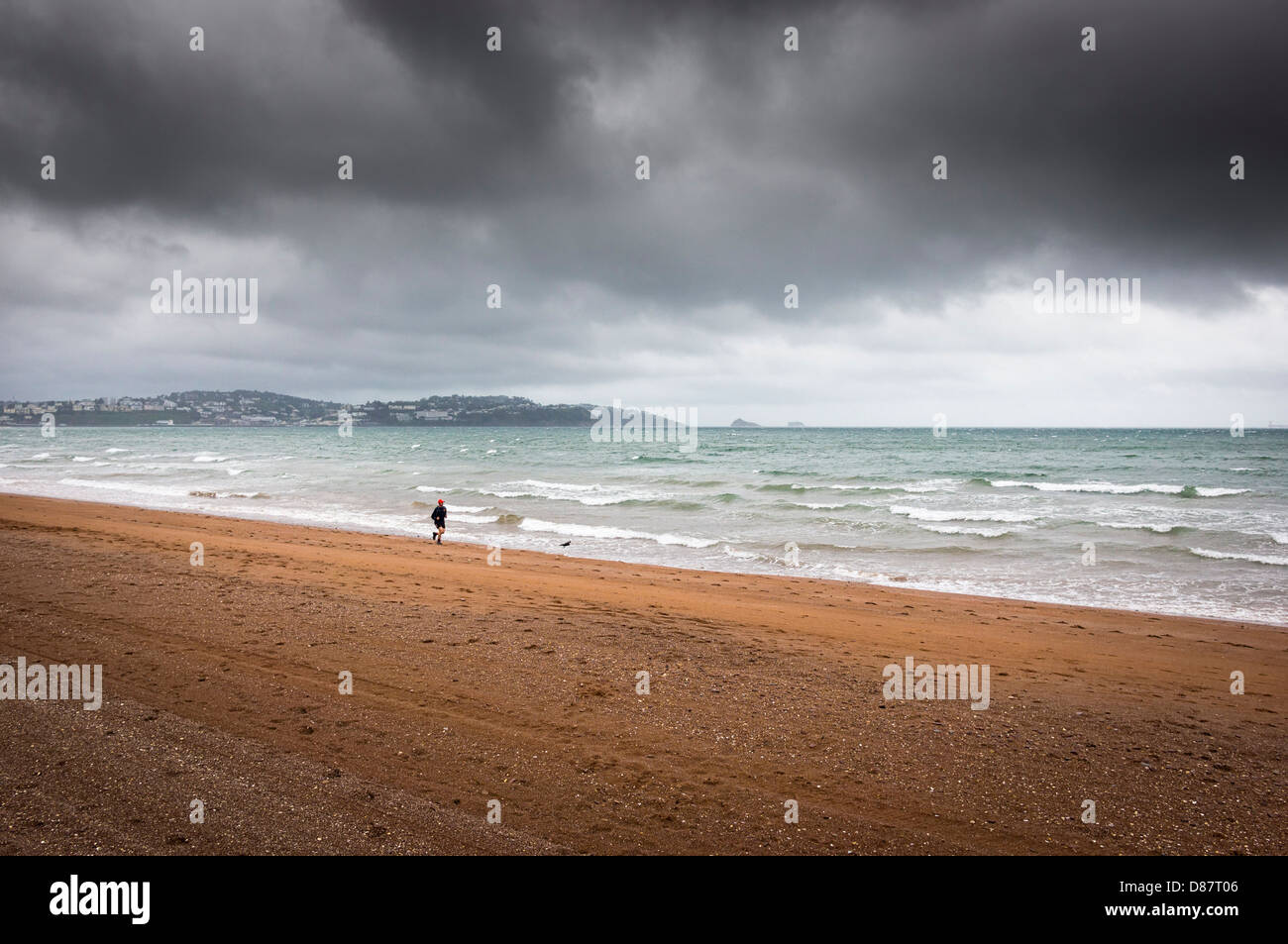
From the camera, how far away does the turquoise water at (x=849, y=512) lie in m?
16.7

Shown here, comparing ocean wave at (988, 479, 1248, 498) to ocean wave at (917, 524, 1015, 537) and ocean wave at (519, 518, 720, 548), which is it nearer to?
ocean wave at (917, 524, 1015, 537)

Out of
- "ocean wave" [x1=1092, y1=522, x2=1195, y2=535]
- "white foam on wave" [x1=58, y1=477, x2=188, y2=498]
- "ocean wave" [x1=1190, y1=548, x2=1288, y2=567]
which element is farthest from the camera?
"white foam on wave" [x1=58, y1=477, x2=188, y2=498]

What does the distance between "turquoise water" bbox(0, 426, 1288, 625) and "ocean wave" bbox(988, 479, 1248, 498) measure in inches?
6.8

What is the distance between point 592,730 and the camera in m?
5.99

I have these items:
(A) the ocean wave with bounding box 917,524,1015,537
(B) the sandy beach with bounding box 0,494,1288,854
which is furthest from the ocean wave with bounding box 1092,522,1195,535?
(B) the sandy beach with bounding box 0,494,1288,854

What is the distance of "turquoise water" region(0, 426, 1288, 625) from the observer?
16734mm

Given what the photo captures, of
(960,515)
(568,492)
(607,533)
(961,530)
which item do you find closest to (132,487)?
(568,492)

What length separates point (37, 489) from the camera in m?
33.8

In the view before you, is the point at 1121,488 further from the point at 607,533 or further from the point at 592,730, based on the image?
the point at 592,730

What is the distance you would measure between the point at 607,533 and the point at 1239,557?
19088 mm
